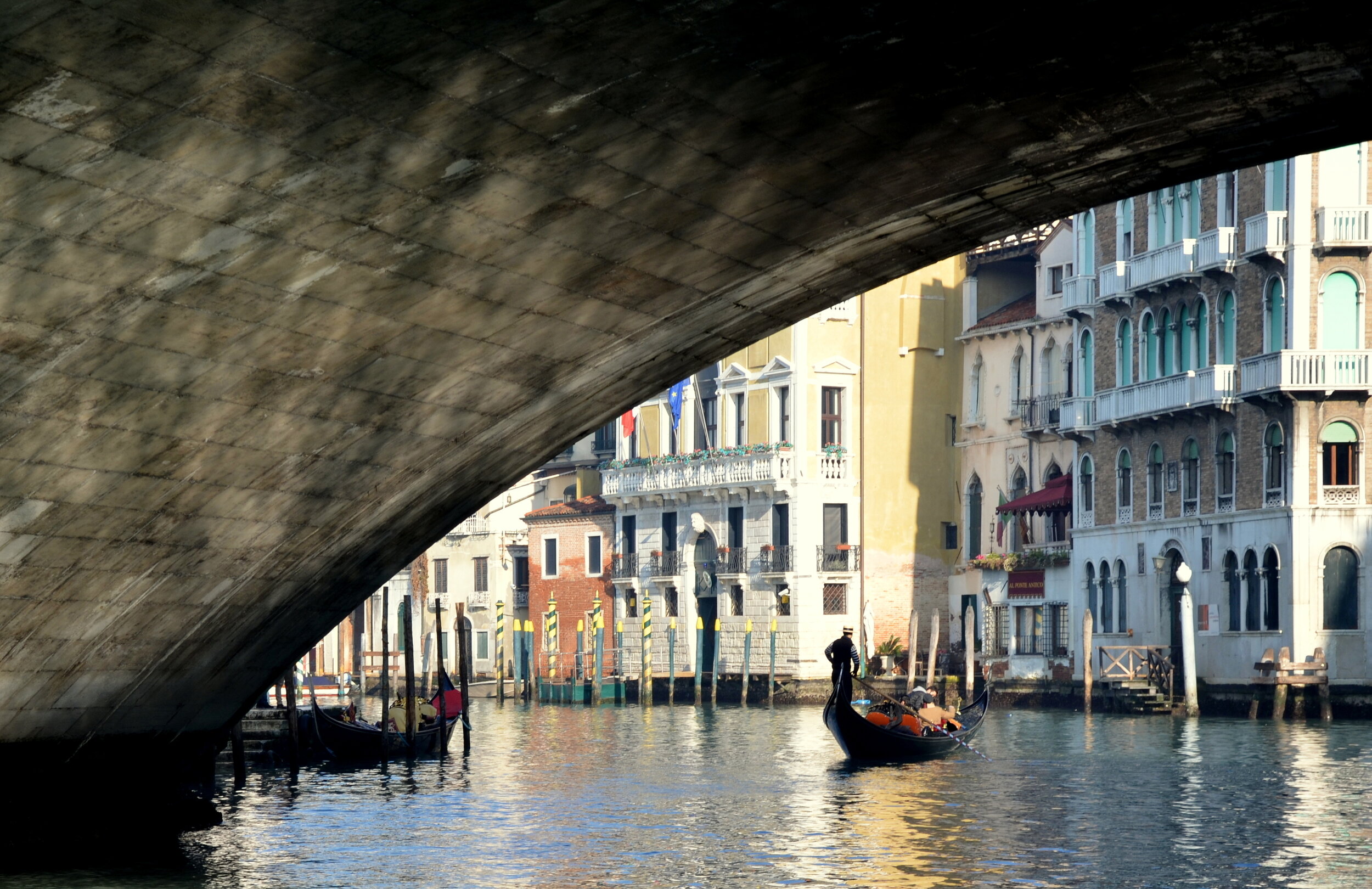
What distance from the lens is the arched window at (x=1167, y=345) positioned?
4422cm

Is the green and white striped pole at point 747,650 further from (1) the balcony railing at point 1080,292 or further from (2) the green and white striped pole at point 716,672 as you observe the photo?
(1) the balcony railing at point 1080,292

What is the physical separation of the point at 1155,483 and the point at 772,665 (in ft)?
41.8

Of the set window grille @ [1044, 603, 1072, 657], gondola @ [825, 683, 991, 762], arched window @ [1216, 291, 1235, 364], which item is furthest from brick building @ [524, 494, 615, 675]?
gondola @ [825, 683, 991, 762]

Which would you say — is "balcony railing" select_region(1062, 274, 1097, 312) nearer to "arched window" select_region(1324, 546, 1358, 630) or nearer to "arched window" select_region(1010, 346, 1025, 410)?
"arched window" select_region(1010, 346, 1025, 410)

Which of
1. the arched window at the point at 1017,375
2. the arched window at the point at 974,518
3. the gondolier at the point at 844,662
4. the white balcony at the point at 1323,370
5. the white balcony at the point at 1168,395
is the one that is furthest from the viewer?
the arched window at the point at 974,518

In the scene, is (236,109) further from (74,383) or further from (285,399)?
(285,399)

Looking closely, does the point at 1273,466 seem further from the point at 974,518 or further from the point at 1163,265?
the point at 974,518

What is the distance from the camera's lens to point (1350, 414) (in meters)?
39.4

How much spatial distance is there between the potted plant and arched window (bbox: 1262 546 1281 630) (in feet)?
46.9

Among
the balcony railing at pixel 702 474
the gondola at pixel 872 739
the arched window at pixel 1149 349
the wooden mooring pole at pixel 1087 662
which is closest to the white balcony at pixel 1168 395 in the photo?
the arched window at pixel 1149 349

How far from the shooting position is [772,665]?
175 ft

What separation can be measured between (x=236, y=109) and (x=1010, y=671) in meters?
42.6

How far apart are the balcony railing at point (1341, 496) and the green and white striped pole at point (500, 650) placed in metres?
25.4

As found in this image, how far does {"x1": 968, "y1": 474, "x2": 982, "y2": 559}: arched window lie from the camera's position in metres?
55.7
